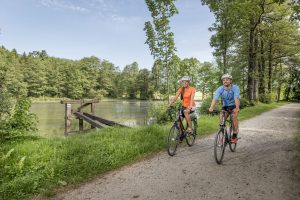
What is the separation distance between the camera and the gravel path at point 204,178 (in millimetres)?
4113

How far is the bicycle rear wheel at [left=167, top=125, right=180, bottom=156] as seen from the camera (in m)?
6.45

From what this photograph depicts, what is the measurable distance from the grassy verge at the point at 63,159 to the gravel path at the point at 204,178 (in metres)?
0.42

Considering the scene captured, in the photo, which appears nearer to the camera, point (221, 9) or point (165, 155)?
point (165, 155)

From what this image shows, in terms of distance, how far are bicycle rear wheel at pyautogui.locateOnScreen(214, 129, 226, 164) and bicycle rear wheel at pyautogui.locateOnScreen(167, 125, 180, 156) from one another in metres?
1.29

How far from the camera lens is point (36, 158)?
210 inches

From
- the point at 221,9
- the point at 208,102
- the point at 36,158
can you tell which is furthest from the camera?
the point at 221,9

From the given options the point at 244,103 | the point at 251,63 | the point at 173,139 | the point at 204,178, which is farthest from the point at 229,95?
the point at 251,63

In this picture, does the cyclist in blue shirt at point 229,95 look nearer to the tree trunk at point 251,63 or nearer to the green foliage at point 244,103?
the green foliage at point 244,103

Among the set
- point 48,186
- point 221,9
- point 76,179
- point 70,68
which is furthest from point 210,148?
point 70,68

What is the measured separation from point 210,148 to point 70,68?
8958 cm

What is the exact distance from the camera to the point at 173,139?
657cm

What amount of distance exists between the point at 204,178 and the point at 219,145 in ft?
4.04

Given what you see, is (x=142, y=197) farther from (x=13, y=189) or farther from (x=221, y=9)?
(x=221, y=9)

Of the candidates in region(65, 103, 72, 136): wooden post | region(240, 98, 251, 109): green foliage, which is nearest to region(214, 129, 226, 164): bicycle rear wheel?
region(65, 103, 72, 136): wooden post
